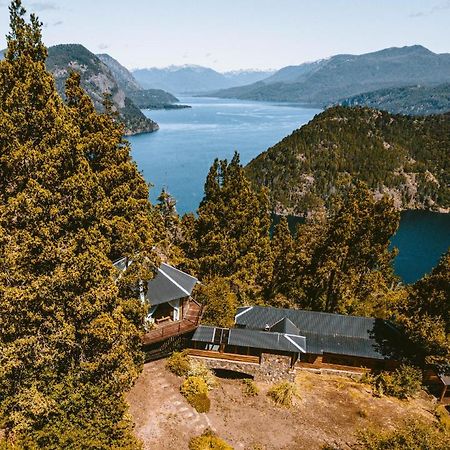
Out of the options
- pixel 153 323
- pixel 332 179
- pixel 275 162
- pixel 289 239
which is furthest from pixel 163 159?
pixel 153 323

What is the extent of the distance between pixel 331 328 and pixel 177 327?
43.0 ft

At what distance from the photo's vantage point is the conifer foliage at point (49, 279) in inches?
669

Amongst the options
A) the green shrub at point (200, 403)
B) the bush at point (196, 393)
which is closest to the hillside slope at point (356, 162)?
the bush at point (196, 393)

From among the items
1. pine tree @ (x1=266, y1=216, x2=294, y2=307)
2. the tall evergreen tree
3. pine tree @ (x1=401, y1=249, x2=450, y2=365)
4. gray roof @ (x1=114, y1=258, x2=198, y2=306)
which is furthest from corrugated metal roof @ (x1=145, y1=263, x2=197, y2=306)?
pine tree @ (x1=401, y1=249, x2=450, y2=365)

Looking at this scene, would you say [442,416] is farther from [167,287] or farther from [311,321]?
[167,287]

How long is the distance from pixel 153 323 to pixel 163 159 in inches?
5829

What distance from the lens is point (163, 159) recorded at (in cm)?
17025

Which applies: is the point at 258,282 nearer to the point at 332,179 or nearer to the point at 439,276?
the point at 439,276

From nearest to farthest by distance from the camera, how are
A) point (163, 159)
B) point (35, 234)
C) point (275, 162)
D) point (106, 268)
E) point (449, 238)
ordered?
point (35, 234), point (106, 268), point (449, 238), point (275, 162), point (163, 159)

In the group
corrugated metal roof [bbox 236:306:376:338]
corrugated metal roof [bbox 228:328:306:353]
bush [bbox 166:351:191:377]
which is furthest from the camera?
corrugated metal roof [bbox 236:306:376:338]

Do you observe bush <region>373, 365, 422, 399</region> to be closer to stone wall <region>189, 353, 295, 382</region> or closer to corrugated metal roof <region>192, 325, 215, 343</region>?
stone wall <region>189, 353, 295, 382</region>

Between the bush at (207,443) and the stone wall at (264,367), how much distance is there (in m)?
7.20

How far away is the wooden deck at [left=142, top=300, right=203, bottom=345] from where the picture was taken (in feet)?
90.9

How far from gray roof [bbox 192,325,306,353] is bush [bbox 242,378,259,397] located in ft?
8.70
